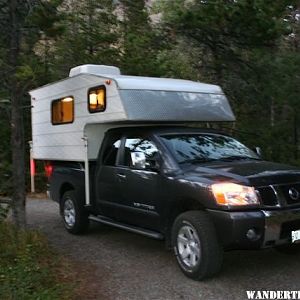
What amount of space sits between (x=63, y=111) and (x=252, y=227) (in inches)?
187

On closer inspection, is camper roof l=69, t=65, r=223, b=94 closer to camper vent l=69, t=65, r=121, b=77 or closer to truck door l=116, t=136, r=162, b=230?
camper vent l=69, t=65, r=121, b=77

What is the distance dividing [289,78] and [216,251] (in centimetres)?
854

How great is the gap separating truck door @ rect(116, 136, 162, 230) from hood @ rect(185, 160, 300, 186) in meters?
0.62

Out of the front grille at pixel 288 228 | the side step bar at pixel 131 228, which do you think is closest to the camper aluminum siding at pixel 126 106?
the side step bar at pixel 131 228

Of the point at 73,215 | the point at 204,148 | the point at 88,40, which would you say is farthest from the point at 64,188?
the point at 88,40

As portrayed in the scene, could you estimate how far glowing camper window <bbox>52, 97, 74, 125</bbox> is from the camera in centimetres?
884

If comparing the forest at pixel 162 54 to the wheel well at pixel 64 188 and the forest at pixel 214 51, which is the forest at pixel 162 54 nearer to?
the forest at pixel 214 51

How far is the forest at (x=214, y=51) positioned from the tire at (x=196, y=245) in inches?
193

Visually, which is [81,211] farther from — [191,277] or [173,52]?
[173,52]

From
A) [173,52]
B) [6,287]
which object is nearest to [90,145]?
[6,287]

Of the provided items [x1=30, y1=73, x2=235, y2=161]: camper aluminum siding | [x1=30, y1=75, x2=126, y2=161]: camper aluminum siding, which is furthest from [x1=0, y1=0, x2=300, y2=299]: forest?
[x1=30, y1=73, x2=235, y2=161]: camper aluminum siding

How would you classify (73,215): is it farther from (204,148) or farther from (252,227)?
(252,227)

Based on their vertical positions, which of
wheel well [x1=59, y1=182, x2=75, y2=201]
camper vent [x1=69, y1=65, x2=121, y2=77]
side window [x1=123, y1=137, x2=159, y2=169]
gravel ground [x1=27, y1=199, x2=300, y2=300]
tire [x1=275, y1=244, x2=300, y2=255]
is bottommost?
gravel ground [x1=27, y1=199, x2=300, y2=300]

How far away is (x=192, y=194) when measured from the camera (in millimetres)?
5906
